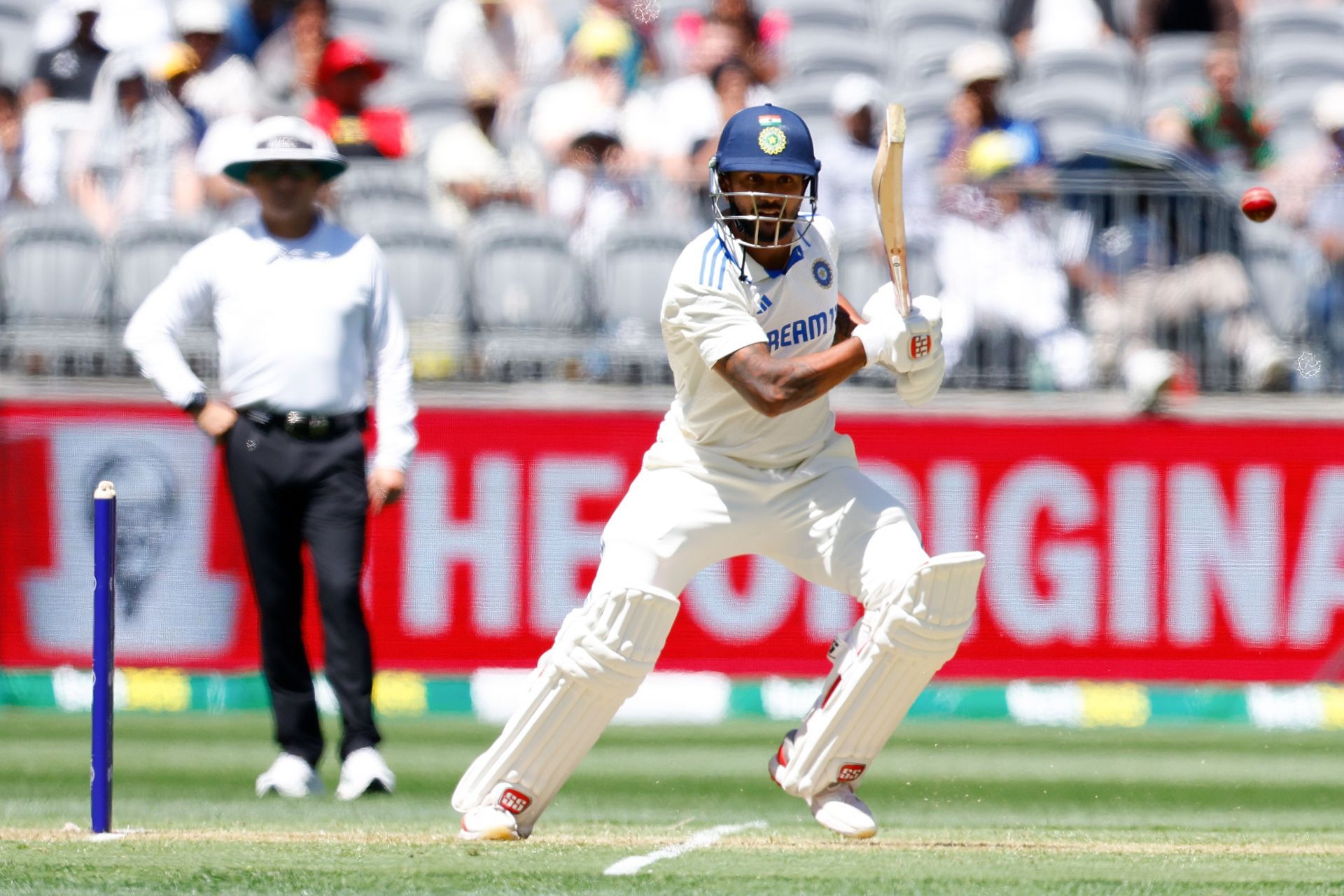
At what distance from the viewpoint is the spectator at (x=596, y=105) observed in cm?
1199

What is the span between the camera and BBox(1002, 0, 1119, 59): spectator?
1379 cm

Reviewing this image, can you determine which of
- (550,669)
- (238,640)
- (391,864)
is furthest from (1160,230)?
(391,864)

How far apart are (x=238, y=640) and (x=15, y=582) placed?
3.78 feet

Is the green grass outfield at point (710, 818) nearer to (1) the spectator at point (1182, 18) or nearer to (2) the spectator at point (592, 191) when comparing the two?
(2) the spectator at point (592, 191)

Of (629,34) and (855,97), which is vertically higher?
(629,34)

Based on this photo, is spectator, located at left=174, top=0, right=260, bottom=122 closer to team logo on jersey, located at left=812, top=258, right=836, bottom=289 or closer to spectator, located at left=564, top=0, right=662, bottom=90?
spectator, located at left=564, top=0, right=662, bottom=90

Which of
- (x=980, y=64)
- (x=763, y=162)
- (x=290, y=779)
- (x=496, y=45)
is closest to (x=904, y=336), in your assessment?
(x=763, y=162)

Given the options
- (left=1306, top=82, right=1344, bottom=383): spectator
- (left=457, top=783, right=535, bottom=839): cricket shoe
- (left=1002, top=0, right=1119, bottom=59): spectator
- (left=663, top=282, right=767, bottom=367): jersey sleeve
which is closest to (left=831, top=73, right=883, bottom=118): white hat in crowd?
(left=1306, top=82, right=1344, bottom=383): spectator

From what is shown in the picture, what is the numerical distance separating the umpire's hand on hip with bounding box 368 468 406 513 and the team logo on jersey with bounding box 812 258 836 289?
1991 millimetres

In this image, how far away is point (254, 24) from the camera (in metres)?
12.7

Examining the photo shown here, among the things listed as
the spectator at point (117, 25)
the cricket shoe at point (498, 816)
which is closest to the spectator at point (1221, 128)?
the spectator at point (117, 25)

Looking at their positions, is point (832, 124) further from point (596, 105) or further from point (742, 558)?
point (742, 558)

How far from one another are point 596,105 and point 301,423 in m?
5.41

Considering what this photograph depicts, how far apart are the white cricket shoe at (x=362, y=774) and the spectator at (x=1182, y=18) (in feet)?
30.5
